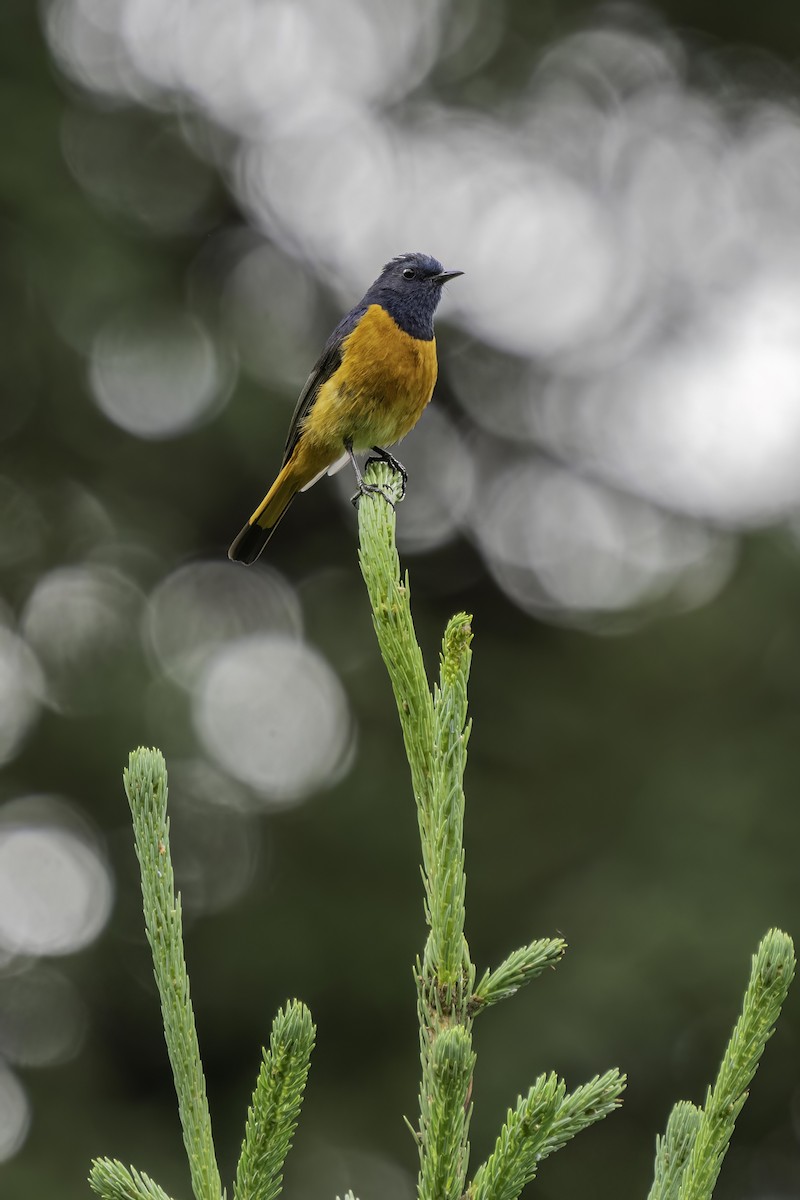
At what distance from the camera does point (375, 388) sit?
14.7ft

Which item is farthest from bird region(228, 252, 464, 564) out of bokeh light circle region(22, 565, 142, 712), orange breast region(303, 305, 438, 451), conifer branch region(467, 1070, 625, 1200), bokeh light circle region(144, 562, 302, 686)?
bokeh light circle region(144, 562, 302, 686)

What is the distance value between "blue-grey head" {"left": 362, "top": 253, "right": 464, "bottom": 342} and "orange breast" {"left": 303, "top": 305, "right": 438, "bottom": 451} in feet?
0.18

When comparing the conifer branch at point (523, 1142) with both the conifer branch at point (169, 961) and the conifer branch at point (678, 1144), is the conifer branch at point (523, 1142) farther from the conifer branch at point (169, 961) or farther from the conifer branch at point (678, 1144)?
the conifer branch at point (169, 961)

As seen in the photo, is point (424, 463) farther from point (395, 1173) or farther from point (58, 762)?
point (395, 1173)

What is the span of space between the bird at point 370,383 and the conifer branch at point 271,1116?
310cm

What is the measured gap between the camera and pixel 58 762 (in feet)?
29.5

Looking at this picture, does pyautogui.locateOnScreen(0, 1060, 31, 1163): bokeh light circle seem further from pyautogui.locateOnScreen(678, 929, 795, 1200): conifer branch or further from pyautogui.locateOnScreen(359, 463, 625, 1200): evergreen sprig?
pyautogui.locateOnScreen(678, 929, 795, 1200): conifer branch

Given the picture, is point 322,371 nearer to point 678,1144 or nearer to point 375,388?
point 375,388

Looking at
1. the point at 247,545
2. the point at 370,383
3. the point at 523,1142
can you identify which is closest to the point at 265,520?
the point at 247,545

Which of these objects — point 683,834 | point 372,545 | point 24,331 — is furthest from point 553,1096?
point 24,331

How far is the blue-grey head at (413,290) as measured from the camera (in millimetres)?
4676

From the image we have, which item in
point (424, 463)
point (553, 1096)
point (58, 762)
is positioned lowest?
point (58, 762)

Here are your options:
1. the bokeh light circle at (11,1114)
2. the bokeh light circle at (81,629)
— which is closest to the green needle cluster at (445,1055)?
the bokeh light circle at (11,1114)

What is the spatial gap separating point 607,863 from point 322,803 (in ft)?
6.89
